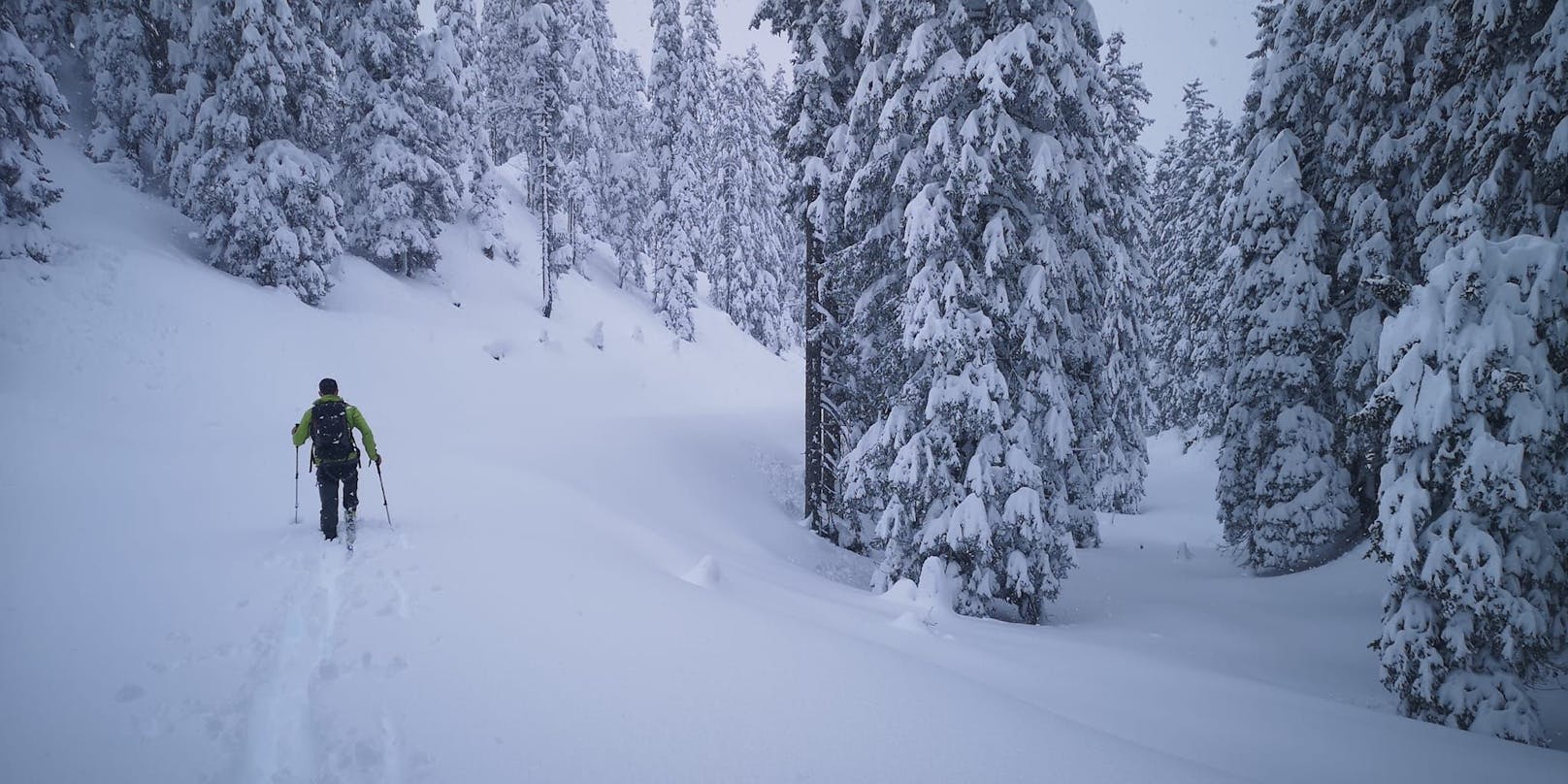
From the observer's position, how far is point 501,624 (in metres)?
6.36

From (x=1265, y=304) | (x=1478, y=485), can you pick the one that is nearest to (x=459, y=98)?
(x=1265, y=304)

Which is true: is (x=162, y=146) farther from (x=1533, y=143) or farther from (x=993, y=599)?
(x=1533, y=143)

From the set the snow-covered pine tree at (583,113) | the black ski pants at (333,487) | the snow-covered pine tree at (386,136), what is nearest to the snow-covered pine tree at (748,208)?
the snow-covered pine tree at (583,113)

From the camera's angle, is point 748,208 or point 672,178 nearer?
point 672,178

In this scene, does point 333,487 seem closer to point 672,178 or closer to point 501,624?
point 501,624

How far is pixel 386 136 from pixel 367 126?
0.67m

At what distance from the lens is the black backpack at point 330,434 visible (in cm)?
887

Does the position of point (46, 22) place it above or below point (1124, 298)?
above

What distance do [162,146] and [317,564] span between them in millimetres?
20712

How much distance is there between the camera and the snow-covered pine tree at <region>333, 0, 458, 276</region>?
22.9 m

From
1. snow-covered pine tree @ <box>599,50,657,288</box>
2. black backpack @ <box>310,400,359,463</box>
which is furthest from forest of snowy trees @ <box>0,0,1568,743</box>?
snow-covered pine tree @ <box>599,50,657,288</box>

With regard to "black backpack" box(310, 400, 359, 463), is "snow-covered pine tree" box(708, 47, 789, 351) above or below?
above

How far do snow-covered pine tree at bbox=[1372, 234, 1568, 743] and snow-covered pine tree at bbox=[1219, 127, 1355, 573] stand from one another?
6870 mm

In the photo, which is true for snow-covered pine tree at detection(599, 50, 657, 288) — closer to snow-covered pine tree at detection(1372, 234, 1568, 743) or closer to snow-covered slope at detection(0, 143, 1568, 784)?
snow-covered slope at detection(0, 143, 1568, 784)
